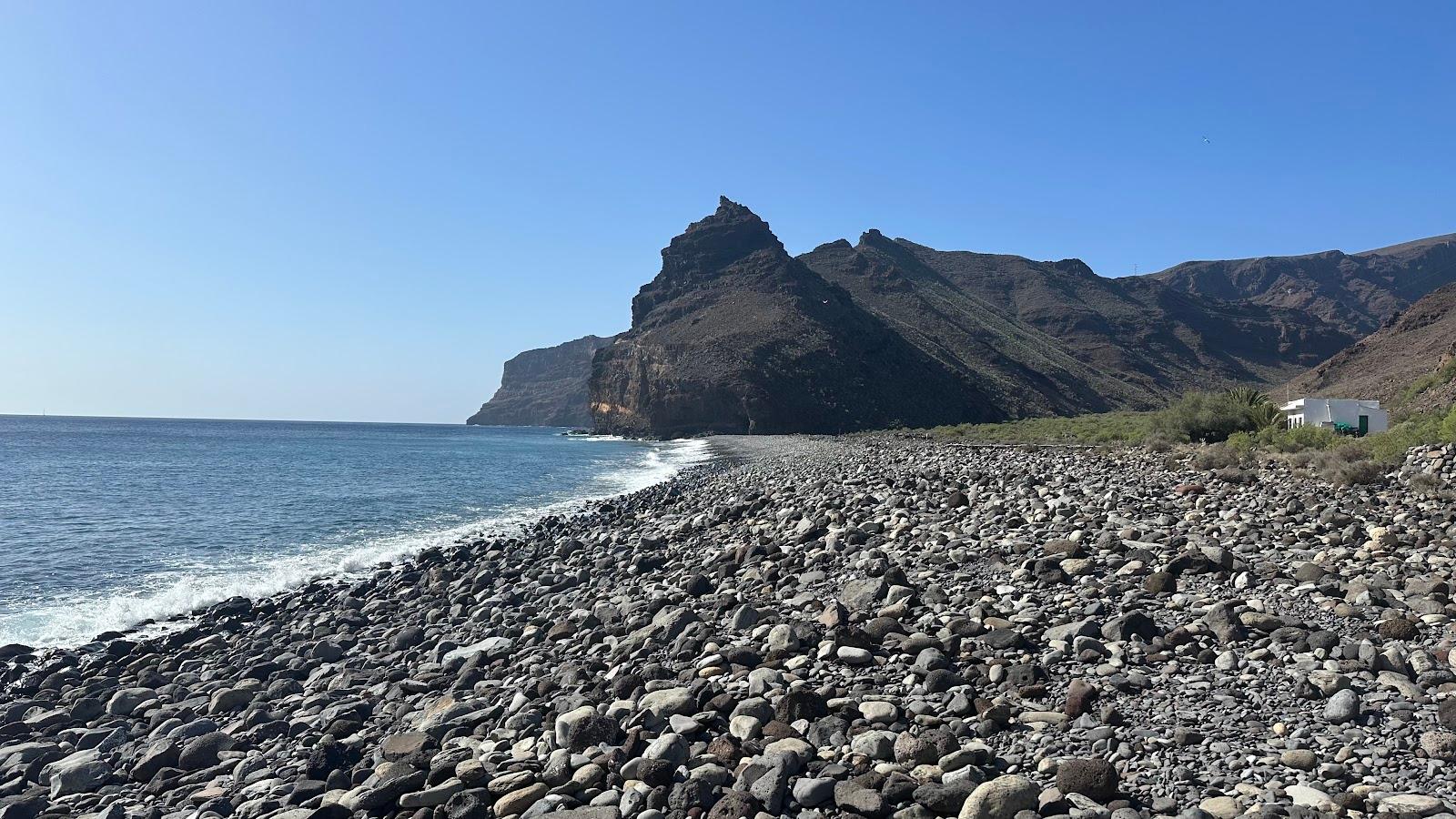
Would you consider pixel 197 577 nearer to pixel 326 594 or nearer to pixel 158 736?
pixel 326 594

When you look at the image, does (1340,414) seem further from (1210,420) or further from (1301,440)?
(1301,440)

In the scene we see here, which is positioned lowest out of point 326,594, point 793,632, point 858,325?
point 326,594

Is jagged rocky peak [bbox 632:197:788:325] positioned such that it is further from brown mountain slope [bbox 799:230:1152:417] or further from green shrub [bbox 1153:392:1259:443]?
green shrub [bbox 1153:392:1259:443]

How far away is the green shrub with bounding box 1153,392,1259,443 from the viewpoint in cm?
2566

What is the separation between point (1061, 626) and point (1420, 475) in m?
8.96

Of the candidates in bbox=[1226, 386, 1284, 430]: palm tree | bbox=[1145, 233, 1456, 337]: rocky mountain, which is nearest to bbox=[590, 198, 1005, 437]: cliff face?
bbox=[1226, 386, 1284, 430]: palm tree

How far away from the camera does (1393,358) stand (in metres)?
59.2

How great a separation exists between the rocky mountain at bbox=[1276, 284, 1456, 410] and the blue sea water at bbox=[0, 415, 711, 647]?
40.2 m

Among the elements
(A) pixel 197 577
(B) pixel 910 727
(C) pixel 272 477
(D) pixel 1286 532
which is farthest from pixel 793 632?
(C) pixel 272 477

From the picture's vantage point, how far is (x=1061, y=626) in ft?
20.0

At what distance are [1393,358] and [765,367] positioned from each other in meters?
54.2

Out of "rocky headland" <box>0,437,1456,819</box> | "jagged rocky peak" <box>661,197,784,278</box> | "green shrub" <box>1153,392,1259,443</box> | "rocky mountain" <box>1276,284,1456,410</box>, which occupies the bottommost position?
"rocky headland" <box>0,437,1456,819</box>

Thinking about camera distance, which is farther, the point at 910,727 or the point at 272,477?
the point at 272,477

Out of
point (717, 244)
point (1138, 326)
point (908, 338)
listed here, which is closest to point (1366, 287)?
point (1138, 326)
